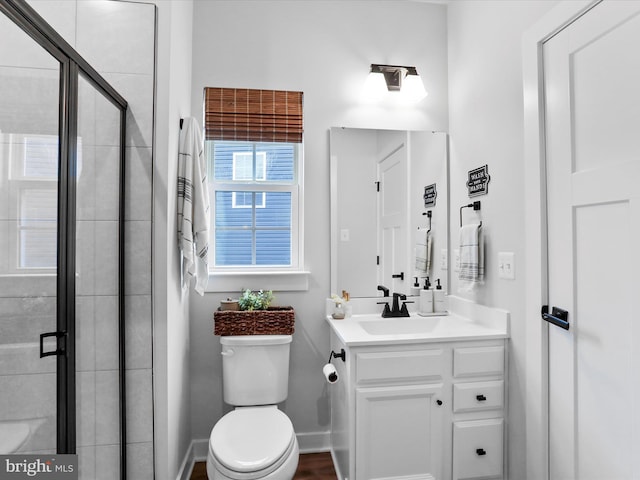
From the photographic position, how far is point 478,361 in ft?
5.67

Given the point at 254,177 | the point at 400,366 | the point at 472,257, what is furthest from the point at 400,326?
the point at 254,177

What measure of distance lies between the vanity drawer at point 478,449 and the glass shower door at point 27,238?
5.22ft

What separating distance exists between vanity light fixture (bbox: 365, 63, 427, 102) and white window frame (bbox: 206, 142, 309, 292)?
0.58m

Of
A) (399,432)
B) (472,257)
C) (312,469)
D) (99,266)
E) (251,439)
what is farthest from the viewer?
(312,469)

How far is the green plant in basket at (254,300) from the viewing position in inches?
81.0

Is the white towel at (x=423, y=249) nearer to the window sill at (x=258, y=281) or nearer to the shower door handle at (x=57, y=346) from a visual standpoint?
the window sill at (x=258, y=281)

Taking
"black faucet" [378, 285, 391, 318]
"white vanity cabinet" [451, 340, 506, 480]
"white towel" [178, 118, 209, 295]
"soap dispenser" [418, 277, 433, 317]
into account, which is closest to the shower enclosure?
"white towel" [178, 118, 209, 295]

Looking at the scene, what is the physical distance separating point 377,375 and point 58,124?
151 cm

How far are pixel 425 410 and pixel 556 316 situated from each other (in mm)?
689

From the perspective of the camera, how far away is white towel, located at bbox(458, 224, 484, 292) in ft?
6.27

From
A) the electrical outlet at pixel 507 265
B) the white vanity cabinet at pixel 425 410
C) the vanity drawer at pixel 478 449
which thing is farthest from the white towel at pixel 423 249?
the vanity drawer at pixel 478 449

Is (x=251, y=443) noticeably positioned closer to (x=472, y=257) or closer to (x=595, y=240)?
(x=472, y=257)

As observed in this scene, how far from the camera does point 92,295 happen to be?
138 centimetres

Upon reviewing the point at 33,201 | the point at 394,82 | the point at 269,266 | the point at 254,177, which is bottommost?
the point at 269,266
